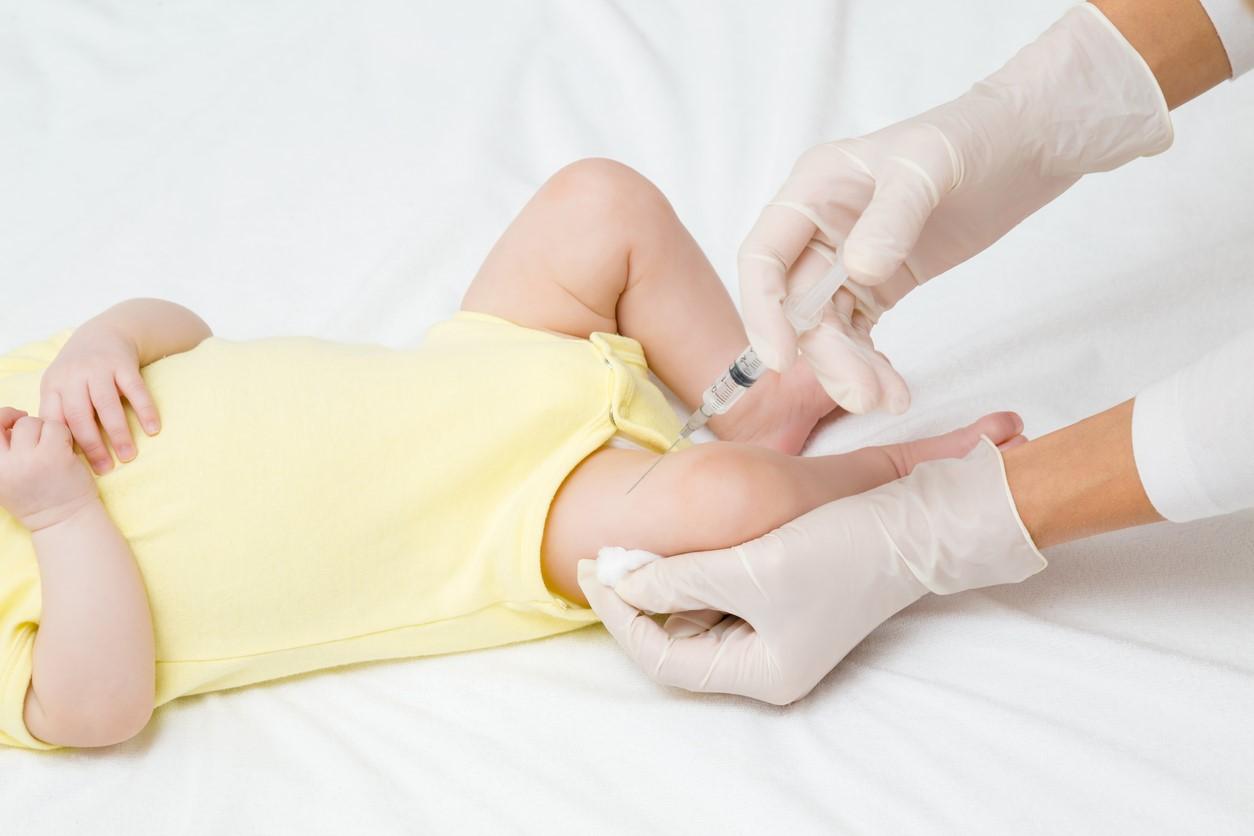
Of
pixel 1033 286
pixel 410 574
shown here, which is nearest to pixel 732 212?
pixel 1033 286

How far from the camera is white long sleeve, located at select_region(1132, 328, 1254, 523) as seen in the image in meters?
0.94

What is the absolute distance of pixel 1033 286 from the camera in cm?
151

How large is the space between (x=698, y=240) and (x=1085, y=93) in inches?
23.1

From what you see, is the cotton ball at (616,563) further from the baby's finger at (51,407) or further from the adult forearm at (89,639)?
the baby's finger at (51,407)

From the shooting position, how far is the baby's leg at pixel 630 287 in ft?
4.39

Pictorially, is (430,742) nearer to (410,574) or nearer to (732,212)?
(410,574)

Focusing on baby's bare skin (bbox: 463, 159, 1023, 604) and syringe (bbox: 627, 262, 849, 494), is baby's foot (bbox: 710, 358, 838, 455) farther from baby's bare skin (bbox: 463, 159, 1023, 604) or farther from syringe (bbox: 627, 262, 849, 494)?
syringe (bbox: 627, 262, 849, 494)

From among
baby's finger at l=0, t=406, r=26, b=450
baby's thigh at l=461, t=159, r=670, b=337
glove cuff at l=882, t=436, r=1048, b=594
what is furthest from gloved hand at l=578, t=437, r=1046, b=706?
baby's finger at l=0, t=406, r=26, b=450

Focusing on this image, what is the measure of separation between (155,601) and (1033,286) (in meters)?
1.11

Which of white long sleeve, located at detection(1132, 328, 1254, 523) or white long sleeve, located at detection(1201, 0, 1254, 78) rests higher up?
white long sleeve, located at detection(1201, 0, 1254, 78)

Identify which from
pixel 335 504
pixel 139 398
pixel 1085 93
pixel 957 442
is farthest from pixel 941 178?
pixel 139 398

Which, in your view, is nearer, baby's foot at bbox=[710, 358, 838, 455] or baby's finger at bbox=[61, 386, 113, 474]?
baby's finger at bbox=[61, 386, 113, 474]

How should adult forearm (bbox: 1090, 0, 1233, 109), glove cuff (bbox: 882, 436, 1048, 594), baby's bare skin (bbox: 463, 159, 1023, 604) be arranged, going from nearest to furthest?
1. glove cuff (bbox: 882, 436, 1048, 594)
2. adult forearm (bbox: 1090, 0, 1233, 109)
3. baby's bare skin (bbox: 463, 159, 1023, 604)

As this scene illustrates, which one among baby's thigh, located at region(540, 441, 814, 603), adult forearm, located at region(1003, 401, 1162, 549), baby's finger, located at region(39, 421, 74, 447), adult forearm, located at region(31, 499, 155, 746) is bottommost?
adult forearm, located at region(31, 499, 155, 746)
